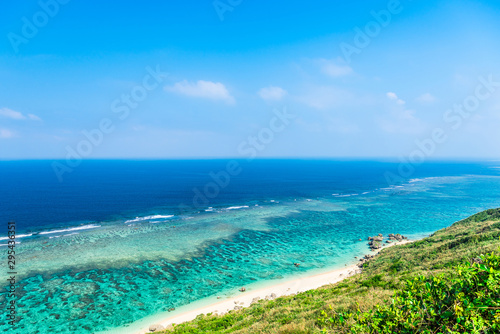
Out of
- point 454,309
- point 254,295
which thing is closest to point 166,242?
point 254,295

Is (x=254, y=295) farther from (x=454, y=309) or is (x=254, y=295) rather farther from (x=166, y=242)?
(x=454, y=309)

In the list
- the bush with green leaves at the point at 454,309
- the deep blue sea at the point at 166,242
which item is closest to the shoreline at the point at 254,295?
the deep blue sea at the point at 166,242

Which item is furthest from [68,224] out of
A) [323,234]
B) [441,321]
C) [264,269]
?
[441,321]

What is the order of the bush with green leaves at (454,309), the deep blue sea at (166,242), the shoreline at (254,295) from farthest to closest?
the deep blue sea at (166,242), the shoreline at (254,295), the bush with green leaves at (454,309)

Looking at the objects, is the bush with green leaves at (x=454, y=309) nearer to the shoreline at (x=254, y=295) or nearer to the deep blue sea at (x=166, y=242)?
the shoreline at (x=254, y=295)

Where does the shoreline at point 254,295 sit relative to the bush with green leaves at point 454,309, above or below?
below

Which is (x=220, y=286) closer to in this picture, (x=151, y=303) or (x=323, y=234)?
(x=151, y=303)

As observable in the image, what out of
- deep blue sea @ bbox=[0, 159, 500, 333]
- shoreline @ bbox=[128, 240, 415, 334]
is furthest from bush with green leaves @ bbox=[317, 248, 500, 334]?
deep blue sea @ bbox=[0, 159, 500, 333]

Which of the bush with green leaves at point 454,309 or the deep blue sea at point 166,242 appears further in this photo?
the deep blue sea at point 166,242

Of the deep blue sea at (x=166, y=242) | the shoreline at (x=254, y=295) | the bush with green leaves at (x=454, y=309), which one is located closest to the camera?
the bush with green leaves at (x=454, y=309)
